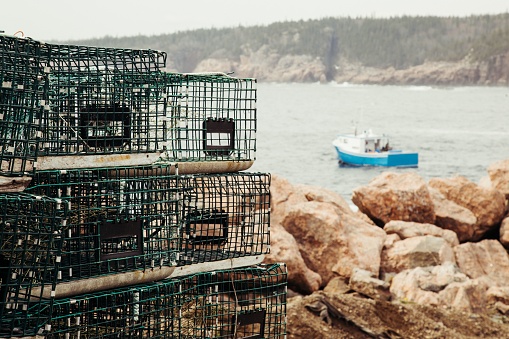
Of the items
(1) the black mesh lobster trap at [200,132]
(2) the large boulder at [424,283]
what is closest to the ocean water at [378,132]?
(2) the large boulder at [424,283]

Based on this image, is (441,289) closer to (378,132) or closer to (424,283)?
(424,283)

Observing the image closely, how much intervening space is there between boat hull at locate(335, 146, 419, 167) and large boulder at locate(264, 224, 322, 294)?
34183mm

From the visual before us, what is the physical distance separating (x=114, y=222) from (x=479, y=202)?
11321mm

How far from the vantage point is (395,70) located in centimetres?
15338

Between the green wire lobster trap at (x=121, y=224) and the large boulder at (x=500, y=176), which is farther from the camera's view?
the large boulder at (x=500, y=176)

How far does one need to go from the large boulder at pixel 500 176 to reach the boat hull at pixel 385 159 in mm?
26596

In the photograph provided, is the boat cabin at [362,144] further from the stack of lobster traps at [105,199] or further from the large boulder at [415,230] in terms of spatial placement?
the stack of lobster traps at [105,199]

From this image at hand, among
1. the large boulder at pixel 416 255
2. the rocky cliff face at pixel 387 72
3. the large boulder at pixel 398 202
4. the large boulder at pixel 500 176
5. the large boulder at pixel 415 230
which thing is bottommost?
the large boulder at pixel 416 255

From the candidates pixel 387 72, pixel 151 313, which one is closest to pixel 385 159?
pixel 151 313

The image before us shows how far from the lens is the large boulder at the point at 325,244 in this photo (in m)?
11.6

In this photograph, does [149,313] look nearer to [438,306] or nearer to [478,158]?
[438,306]

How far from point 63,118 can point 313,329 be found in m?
3.84

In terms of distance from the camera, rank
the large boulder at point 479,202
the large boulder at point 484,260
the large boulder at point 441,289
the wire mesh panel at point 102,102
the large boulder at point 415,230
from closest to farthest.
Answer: the wire mesh panel at point 102,102 → the large boulder at point 441,289 → the large boulder at point 484,260 → the large boulder at point 415,230 → the large boulder at point 479,202

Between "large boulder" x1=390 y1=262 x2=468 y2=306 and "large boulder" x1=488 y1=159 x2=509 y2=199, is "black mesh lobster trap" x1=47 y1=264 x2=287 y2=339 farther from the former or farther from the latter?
"large boulder" x1=488 y1=159 x2=509 y2=199
